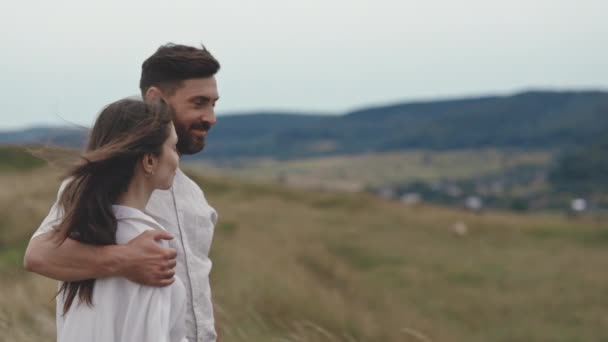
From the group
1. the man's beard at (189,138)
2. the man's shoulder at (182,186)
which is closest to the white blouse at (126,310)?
the man's shoulder at (182,186)

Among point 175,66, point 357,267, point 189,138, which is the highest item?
point 175,66

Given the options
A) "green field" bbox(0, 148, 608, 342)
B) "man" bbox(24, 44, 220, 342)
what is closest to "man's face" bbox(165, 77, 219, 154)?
"man" bbox(24, 44, 220, 342)

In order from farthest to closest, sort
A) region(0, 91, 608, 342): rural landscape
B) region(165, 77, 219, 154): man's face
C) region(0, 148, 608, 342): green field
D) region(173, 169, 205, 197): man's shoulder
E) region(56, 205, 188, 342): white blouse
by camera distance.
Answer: region(0, 148, 608, 342): green field, region(0, 91, 608, 342): rural landscape, region(165, 77, 219, 154): man's face, region(173, 169, 205, 197): man's shoulder, region(56, 205, 188, 342): white blouse

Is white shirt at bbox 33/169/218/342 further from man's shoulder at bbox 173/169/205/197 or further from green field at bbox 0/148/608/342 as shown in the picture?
green field at bbox 0/148/608/342

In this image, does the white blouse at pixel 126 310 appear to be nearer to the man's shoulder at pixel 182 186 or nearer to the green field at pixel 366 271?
the man's shoulder at pixel 182 186

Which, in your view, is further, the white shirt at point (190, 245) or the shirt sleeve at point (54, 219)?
the white shirt at point (190, 245)

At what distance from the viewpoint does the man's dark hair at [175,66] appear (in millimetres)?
2922

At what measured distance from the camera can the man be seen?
2.35 meters

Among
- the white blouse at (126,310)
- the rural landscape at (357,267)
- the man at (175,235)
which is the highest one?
the man at (175,235)

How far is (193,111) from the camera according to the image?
9.66 feet

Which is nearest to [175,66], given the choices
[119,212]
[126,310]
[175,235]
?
[175,235]

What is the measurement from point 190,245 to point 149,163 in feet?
1.54

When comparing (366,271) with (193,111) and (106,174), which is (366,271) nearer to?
(193,111)

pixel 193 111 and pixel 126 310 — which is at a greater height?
pixel 193 111
